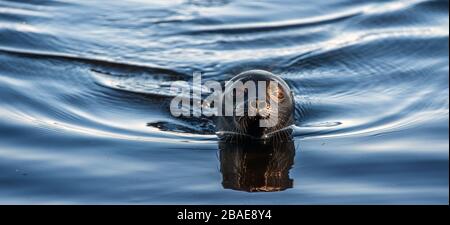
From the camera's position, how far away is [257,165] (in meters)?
6.45

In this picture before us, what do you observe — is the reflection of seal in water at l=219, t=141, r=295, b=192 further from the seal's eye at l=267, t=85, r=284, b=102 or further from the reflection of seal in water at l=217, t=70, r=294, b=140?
the seal's eye at l=267, t=85, r=284, b=102

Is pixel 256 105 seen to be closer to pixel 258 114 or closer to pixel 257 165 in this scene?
pixel 258 114

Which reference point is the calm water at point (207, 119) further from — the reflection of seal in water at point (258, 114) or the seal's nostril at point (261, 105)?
the seal's nostril at point (261, 105)

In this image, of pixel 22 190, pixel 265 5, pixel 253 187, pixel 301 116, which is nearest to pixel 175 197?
pixel 253 187

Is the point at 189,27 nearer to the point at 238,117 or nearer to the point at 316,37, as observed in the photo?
the point at 316,37

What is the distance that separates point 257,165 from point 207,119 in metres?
1.18

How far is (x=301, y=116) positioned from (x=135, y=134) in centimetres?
145

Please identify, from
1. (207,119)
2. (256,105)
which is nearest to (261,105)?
(256,105)

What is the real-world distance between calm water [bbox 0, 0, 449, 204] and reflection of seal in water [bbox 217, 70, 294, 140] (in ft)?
0.47

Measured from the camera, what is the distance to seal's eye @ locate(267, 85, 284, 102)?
6929 mm

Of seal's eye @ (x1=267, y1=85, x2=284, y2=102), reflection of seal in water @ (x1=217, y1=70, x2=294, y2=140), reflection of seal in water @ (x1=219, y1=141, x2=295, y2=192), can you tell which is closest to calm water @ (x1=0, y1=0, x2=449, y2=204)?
reflection of seal in water @ (x1=219, y1=141, x2=295, y2=192)

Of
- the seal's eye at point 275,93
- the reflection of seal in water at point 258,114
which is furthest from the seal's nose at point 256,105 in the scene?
the seal's eye at point 275,93

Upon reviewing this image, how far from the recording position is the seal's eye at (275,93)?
693 cm

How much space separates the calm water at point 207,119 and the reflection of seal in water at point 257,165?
0.06 ft
